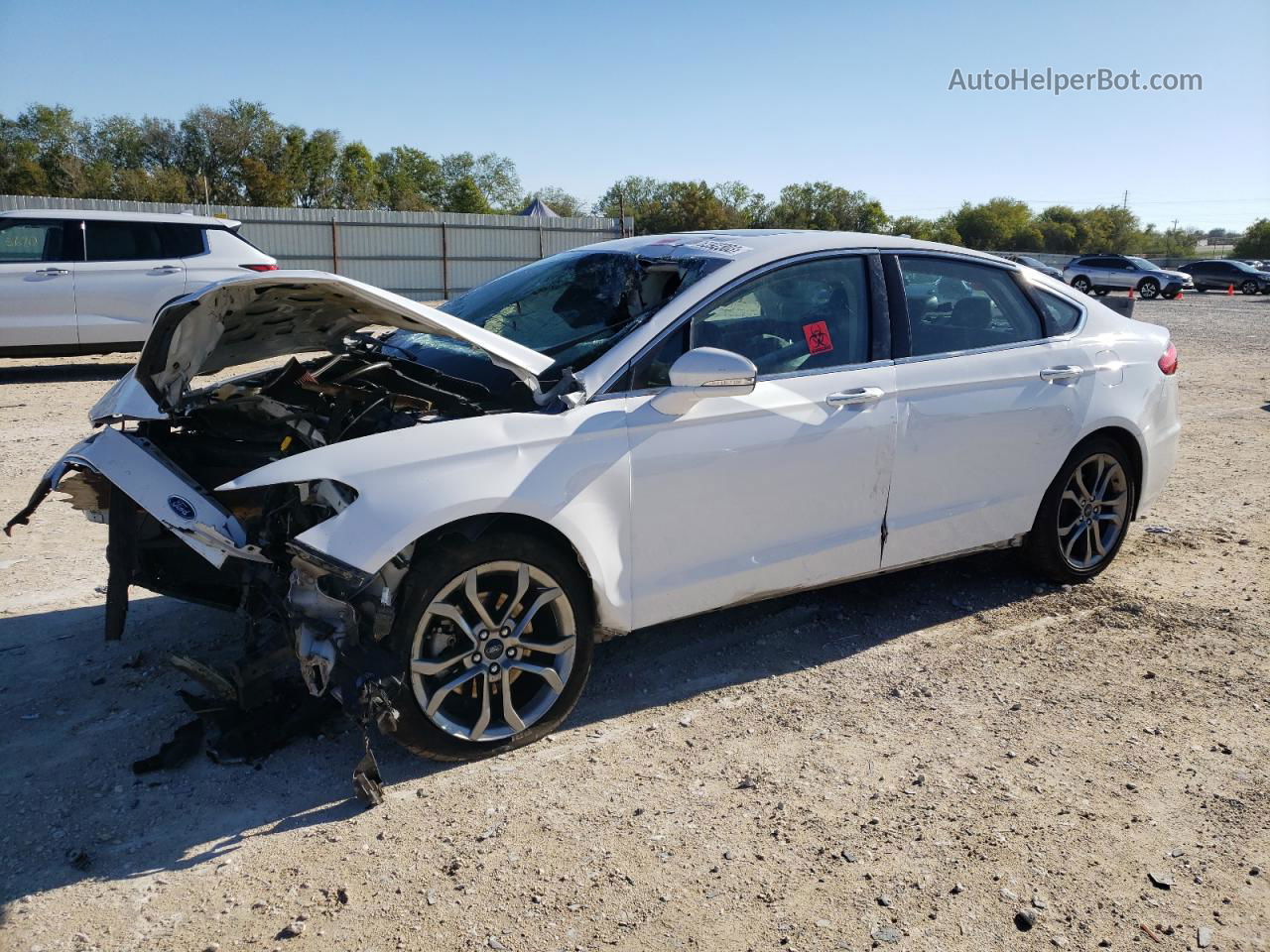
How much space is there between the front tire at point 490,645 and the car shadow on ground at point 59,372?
973 centimetres

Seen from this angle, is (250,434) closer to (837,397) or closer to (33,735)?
(33,735)

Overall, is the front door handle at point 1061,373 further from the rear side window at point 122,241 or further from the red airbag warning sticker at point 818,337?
the rear side window at point 122,241

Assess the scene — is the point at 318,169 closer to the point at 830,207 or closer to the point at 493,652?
the point at 830,207

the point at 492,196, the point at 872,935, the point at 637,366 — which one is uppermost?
the point at 492,196

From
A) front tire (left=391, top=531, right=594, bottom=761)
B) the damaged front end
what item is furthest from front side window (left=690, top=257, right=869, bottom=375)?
front tire (left=391, top=531, right=594, bottom=761)

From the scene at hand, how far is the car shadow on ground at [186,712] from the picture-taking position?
2953mm

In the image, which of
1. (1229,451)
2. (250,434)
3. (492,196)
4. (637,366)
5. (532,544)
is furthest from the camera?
(492,196)

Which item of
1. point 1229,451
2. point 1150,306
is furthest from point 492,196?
point 1229,451

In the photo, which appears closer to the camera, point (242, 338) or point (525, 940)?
point (525, 940)

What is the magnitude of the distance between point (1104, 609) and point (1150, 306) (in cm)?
3064

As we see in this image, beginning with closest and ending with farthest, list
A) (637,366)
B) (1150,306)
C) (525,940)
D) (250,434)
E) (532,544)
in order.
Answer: (525,940) < (532,544) < (637,366) < (250,434) < (1150,306)

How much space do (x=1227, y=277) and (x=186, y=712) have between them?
4677 cm

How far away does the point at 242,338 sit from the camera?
4.08 meters

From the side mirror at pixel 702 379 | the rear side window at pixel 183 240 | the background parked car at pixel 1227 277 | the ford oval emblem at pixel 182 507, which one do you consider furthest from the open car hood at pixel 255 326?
the background parked car at pixel 1227 277
